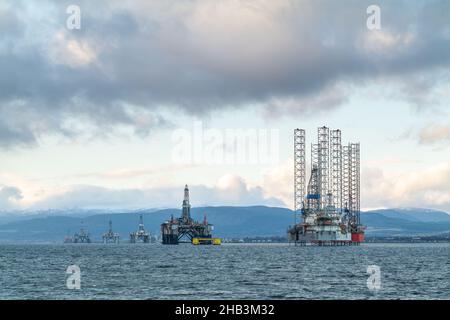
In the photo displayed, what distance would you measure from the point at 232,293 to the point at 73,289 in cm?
1990

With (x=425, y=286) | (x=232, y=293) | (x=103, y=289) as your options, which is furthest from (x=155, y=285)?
(x=425, y=286)

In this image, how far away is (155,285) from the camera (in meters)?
90.5

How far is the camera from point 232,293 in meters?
80.2

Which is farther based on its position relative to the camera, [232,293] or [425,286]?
[425,286]

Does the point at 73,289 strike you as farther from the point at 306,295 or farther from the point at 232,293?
the point at 306,295

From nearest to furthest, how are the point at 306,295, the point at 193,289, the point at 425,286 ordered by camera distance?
the point at 306,295 < the point at 193,289 < the point at 425,286

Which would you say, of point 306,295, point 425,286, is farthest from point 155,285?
point 425,286
